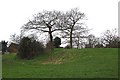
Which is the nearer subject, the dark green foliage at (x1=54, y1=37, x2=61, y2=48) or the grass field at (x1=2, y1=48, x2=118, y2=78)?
the grass field at (x1=2, y1=48, x2=118, y2=78)

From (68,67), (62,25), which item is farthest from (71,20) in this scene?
(68,67)

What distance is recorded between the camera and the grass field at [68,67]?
19.2m

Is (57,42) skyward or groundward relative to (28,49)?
skyward

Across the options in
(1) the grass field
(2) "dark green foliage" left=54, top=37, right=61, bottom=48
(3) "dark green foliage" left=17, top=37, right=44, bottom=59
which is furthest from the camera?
(2) "dark green foliage" left=54, top=37, right=61, bottom=48

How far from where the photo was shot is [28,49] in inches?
1842

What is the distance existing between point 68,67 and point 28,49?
20.6 m

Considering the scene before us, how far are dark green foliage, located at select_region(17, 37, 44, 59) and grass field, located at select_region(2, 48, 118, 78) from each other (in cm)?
159

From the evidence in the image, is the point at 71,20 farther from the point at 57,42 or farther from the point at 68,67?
the point at 68,67

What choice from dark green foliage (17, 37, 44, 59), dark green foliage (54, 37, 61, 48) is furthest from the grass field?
dark green foliage (54, 37, 61, 48)

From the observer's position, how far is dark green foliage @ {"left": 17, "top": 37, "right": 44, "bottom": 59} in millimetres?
46312

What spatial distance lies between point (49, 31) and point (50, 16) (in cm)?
346

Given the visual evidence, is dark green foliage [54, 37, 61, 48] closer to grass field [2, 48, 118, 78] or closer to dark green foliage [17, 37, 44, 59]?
dark green foliage [17, 37, 44, 59]

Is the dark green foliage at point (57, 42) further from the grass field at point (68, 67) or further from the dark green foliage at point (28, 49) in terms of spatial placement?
the grass field at point (68, 67)

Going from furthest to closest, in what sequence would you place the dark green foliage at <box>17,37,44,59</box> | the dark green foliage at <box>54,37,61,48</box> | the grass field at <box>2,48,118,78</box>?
the dark green foliage at <box>54,37,61,48</box> < the dark green foliage at <box>17,37,44,59</box> < the grass field at <box>2,48,118,78</box>
